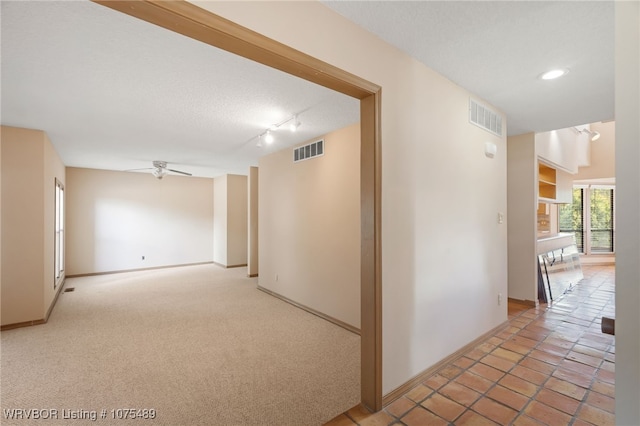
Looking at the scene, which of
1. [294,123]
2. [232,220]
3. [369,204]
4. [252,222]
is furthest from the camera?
[232,220]

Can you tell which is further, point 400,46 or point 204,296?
point 204,296

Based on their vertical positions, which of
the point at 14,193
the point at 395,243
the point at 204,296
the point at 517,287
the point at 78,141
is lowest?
the point at 204,296

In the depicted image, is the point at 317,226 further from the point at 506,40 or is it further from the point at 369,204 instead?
the point at 506,40

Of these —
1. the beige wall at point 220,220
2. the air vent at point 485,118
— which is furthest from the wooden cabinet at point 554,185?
the beige wall at point 220,220

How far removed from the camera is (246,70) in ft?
7.34

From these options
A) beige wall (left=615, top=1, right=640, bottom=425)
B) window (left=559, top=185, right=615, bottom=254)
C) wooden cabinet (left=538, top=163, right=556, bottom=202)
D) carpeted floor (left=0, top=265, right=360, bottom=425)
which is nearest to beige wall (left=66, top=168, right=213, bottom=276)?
carpeted floor (left=0, top=265, right=360, bottom=425)

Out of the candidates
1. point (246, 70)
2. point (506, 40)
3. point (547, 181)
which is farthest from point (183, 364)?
point (547, 181)

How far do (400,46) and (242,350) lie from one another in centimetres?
311

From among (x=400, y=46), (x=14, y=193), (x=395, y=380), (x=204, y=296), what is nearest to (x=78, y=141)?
(x=14, y=193)

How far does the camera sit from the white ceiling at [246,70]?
5.47 feet

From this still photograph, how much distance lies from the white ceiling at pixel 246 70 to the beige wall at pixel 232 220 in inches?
147

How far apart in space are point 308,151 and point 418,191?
7.76 feet

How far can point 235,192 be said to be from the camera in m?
7.73

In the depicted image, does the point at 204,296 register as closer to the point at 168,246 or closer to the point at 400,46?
the point at 168,246
